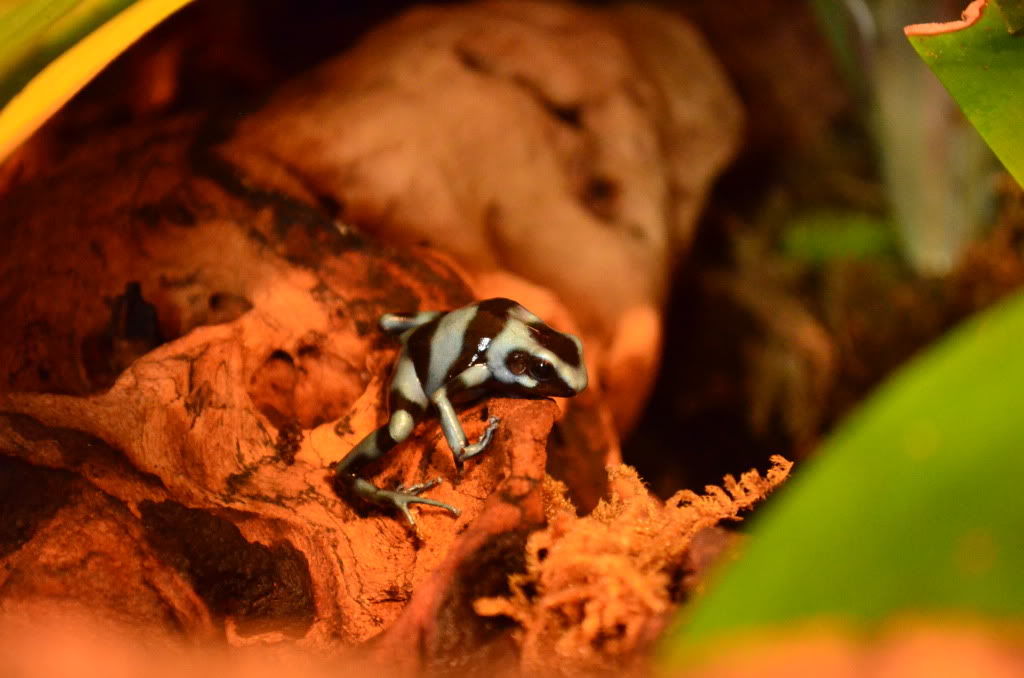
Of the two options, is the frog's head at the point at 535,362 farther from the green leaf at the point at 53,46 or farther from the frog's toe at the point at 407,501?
the green leaf at the point at 53,46

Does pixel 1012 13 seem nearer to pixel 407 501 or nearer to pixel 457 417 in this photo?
pixel 457 417

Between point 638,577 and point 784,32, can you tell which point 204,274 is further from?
point 784,32

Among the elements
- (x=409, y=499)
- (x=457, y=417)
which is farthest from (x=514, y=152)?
(x=409, y=499)

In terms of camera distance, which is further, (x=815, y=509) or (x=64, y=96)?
(x=64, y=96)

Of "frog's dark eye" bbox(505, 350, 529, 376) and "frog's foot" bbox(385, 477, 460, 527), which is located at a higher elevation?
"frog's dark eye" bbox(505, 350, 529, 376)

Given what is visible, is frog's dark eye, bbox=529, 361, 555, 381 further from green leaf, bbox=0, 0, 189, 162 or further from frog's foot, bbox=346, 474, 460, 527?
green leaf, bbox=0, 0, 189, 162

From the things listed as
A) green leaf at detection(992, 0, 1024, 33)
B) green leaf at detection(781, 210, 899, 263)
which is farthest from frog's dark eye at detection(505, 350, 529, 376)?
green leaf at detection(781, 210, 899, 263)

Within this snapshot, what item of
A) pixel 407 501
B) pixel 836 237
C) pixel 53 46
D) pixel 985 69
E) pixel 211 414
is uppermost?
pixel 53 46

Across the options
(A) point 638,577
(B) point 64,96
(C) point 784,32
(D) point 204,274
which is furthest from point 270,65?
(C) point 784,32
